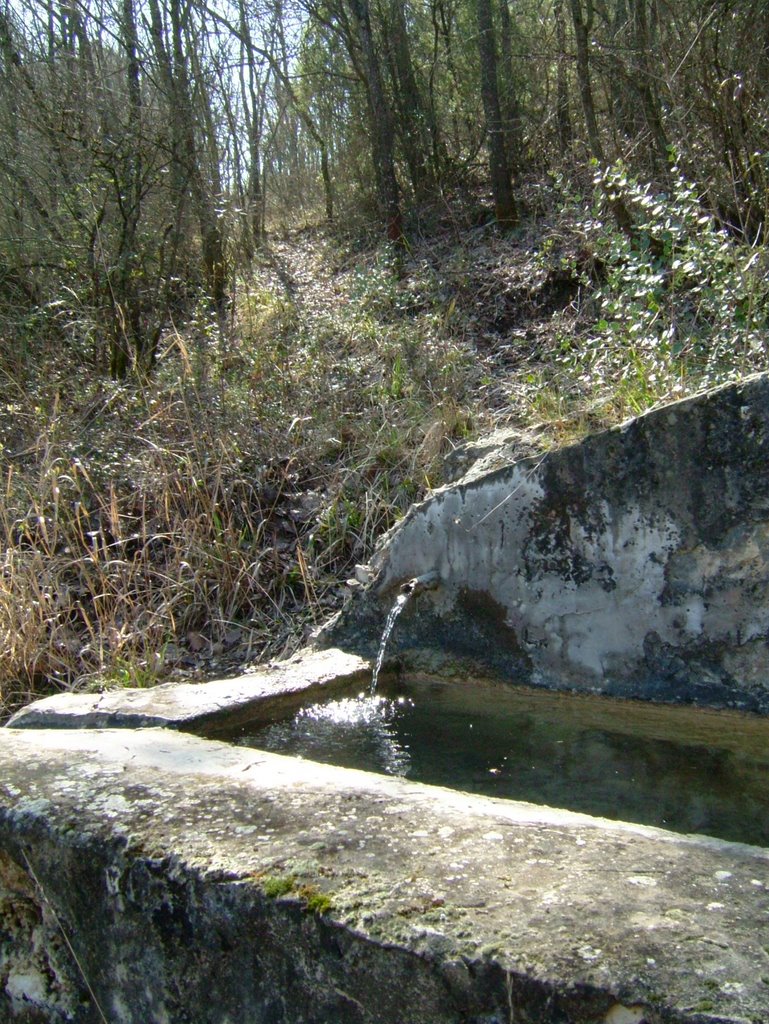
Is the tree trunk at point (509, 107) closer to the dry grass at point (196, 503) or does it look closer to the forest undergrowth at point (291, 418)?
the forest undergrowth at point (291, 418)

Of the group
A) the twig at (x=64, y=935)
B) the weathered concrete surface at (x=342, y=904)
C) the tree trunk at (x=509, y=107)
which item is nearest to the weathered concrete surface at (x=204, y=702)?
the weathered concrete surface at (x=342, y=904)

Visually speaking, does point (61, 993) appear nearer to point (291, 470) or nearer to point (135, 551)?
point (135, 551)

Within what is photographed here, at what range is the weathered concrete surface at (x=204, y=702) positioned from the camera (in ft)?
10.6

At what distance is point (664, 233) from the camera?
16.0ft

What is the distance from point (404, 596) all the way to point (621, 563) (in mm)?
873

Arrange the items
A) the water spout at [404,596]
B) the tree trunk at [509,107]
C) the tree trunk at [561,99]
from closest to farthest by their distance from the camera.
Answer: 1. the water spout at [404,596]
2. the tree trunk at [561,99]
3. the tree trunk at [509,107]

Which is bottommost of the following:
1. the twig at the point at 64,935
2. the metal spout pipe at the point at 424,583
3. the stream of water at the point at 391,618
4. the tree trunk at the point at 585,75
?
the twig at the point at 64,935

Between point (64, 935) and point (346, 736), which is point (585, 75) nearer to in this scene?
point (346, 736)

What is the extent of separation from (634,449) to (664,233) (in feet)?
6.37

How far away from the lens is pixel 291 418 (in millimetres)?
6219

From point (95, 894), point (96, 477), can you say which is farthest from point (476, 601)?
point (96, 477)

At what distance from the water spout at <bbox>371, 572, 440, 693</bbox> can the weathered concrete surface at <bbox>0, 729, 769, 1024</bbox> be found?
3.87 feet

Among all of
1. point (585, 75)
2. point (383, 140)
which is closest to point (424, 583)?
point (585, 75)

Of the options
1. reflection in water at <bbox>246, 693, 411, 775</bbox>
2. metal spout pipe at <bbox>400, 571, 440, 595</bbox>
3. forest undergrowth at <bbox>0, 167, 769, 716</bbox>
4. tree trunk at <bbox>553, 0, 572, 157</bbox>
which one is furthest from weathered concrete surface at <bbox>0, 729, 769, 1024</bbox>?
tree trunk at <bbox>553, 0, 572, 157</bbox>
